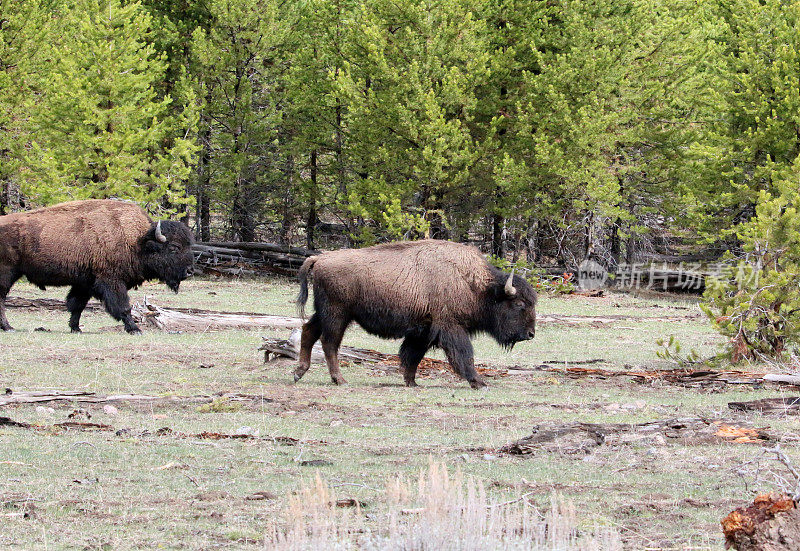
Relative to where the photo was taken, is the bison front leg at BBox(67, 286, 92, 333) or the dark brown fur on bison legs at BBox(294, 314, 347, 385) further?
the bison front leg at BBox(67, 286, 92, 333)

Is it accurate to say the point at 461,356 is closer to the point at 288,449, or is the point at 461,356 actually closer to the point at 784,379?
the point at 784,379

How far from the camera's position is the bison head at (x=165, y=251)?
19.1 metres

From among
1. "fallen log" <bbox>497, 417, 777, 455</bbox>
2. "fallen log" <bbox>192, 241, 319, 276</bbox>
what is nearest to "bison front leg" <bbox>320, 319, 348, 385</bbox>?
"fallen log" <bbox>497, 417, 777, 455</bbox>

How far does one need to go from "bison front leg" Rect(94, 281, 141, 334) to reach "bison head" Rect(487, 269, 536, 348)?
7.55 meters

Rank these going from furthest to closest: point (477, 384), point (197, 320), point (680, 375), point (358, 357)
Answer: point (197, 320) < point (358, 357) < point (680, 375) < point (477, 384)

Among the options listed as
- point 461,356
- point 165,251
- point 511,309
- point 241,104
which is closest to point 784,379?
point 511,309

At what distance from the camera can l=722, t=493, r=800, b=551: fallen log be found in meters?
4.95

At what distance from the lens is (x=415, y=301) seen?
13633mm

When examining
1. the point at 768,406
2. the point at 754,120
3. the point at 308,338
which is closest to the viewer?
the point at 768,406

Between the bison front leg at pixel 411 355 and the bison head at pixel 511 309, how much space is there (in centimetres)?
109

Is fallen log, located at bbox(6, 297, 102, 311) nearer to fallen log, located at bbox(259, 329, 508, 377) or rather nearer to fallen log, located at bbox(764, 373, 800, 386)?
fallen log, located at bbox(259, 329, 508, 377)

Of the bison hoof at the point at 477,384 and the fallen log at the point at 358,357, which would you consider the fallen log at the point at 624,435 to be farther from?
the fallen log at the point at 358,357

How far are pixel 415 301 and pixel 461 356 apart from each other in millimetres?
994

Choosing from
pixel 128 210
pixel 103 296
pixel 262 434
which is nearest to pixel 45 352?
pixel 103 296
